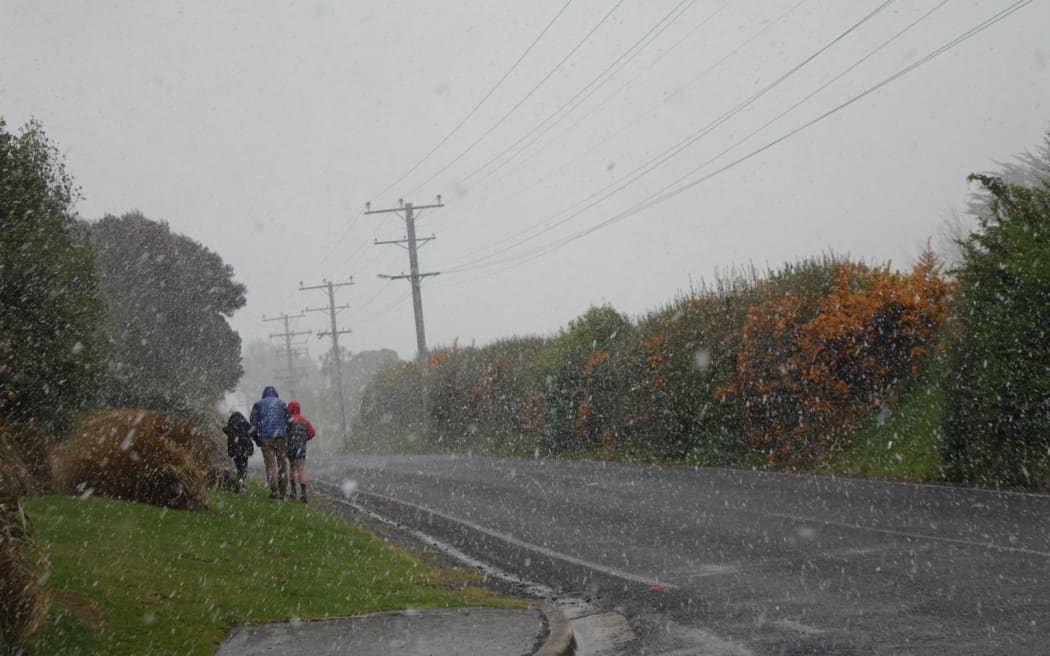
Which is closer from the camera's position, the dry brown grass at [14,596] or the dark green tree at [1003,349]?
the dry brown grass at [14,596]

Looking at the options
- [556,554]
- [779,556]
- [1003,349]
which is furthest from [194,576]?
[1003,349]

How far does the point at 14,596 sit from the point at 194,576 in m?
3.91

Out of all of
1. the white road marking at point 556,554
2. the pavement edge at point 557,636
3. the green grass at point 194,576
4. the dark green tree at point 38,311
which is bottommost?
the pavement edge at point 557,636

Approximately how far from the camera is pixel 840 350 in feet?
66.6

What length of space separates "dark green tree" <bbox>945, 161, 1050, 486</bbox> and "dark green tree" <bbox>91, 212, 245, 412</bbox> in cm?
1852

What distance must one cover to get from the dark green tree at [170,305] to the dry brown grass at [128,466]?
1151 cm

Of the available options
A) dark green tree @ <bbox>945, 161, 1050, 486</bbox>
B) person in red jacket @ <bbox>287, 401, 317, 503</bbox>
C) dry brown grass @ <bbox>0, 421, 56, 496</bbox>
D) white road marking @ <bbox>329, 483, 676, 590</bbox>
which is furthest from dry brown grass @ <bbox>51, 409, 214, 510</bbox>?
dark green tree @ <bbox>945, 161, 1050, 486</bbox>

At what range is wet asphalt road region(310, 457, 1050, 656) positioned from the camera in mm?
7199

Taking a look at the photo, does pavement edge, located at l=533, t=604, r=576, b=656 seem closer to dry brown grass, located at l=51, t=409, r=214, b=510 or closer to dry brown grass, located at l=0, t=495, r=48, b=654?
dry brown grass, located at l=0, t=495, r=48, b=654

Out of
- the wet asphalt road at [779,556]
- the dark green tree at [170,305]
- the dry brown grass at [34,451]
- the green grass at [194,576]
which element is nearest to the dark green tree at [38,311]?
the dry brown grass at [34,451]

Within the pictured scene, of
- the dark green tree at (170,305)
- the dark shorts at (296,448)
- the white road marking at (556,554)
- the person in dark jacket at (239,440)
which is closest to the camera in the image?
the white road marking at (556,554)

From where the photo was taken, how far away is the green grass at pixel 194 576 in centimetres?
763

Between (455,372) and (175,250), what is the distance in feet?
45.3

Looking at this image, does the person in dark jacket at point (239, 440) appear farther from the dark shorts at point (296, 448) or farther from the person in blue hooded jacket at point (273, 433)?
the dark shorts at point (296, 448)
